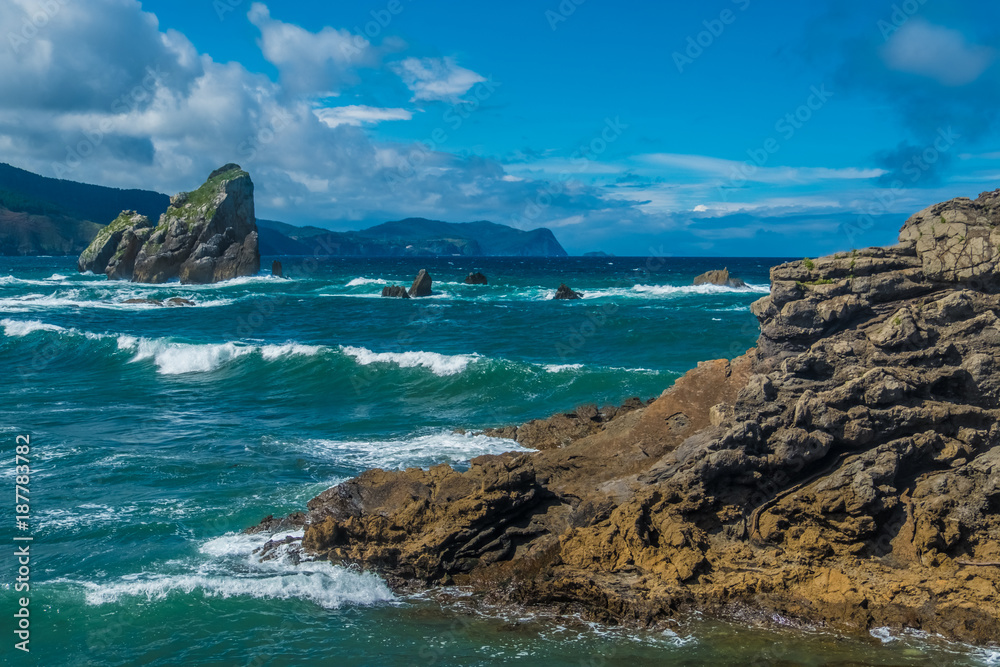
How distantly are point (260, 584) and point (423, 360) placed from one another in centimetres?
1465

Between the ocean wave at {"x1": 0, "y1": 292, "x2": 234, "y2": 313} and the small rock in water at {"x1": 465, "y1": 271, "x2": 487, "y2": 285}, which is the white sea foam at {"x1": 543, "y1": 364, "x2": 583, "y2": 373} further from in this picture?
the small rock in water at {"x1": 465, "y1": 271, "x2": 487, "y2": 285}

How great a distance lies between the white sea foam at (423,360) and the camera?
22656mm

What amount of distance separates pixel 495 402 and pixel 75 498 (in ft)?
33.8

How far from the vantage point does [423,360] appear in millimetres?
23391

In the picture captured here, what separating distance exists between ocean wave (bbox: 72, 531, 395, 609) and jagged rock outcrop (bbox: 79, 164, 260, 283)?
6740 centimetres

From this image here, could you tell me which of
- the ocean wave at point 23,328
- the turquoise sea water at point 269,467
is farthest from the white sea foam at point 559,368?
the ocean wave at point 23,328

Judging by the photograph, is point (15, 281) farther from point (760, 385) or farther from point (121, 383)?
point (760, 385)

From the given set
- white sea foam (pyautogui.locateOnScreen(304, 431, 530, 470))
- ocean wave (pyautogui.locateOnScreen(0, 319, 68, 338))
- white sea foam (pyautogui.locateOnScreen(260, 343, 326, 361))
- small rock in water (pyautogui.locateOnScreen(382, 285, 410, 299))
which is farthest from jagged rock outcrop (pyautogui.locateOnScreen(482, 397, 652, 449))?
small rock in water (pyautogui.locateOnScreen(382, 285, 410, 299))

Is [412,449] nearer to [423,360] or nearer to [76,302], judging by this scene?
[423,360]

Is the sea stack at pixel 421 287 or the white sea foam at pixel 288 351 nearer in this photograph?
the white sea foam at pixel 288 351

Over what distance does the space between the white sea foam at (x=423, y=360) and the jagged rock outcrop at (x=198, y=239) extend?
53244 millimetres

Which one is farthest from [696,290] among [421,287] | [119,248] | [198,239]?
[119,248]

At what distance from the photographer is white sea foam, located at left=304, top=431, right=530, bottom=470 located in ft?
46.2

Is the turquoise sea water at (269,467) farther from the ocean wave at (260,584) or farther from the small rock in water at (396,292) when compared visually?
the small rock in water at (396,292)
